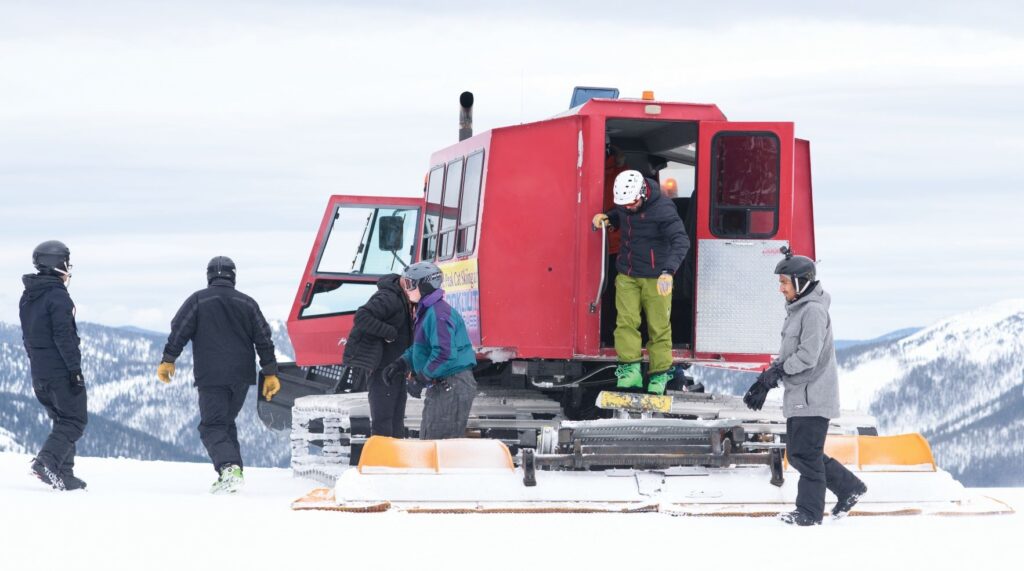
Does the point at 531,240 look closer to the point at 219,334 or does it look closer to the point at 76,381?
the point at 219,334

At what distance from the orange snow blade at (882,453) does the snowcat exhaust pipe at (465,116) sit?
5.84 meters

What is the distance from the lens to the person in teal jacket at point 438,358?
39.5ft

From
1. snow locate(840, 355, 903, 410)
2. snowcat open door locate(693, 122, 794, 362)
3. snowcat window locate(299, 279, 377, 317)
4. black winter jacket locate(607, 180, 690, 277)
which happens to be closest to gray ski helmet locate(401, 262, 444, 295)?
black winter jacket locate(607, 180, 690, 277)

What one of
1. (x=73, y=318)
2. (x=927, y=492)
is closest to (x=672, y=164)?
(x=927, y=492)

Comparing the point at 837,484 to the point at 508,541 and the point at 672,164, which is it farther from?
the point at 672,164

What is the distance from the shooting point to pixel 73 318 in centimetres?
1282

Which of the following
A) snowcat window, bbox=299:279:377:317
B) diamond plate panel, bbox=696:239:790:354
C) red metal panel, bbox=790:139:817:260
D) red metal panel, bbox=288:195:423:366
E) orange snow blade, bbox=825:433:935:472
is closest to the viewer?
orange snow blade, bbox=825:433:935:472

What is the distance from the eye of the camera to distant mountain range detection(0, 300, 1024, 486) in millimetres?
131500

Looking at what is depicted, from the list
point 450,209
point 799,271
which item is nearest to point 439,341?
point 450,209

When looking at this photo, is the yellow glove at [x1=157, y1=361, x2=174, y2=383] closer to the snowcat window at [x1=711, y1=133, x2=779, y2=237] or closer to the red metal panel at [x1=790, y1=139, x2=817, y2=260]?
the snowcat window at [x1=711, y1=133, x2=779, y2=237]

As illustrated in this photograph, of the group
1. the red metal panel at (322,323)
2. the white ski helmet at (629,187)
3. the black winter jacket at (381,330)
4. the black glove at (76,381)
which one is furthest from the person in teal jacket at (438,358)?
the red metal panel at (322,323)

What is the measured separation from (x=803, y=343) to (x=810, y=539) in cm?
127

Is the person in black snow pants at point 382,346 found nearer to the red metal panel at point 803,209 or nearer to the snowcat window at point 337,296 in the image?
the red metal panel at point 803,209

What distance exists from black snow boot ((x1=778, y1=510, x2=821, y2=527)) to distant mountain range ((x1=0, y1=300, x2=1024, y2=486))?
105 meters
